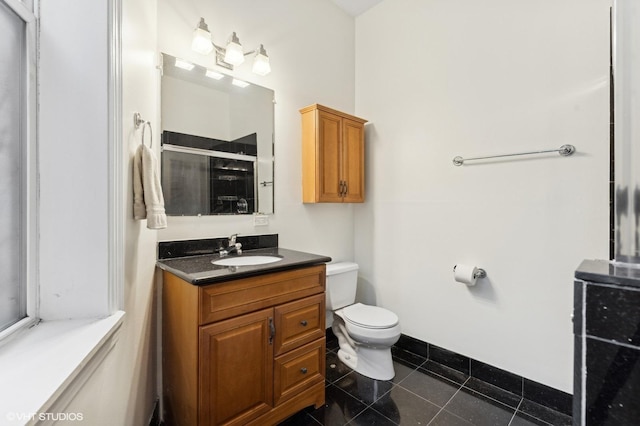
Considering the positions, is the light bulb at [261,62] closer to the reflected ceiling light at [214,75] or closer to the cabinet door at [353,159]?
the reflected ceiling light at [214,75]

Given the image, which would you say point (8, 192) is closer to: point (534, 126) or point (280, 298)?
point (280, 298)

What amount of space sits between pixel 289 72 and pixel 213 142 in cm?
90

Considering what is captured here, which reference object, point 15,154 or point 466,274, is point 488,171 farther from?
point 15,154

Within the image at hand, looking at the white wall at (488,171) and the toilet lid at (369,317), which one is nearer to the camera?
the white wall at (488,171)

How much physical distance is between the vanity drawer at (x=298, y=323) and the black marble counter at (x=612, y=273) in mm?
1197

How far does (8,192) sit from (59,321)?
0.39 metres

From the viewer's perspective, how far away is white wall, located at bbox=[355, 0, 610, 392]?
1.58 m

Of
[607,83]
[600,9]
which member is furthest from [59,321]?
[600,9]

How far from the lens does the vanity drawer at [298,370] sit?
1.46m

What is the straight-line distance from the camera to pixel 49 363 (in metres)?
0.65

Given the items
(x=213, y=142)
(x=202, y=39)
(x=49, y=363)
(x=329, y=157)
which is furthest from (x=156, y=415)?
(x=202, y=39)

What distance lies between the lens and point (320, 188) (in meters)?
2.22

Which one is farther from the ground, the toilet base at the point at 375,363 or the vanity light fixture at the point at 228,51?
the vanity light fixture at the point at 228,51

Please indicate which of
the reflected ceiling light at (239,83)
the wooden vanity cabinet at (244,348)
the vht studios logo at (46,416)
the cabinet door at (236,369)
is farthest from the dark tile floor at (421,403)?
the reflected ceiling light at (239,83)
